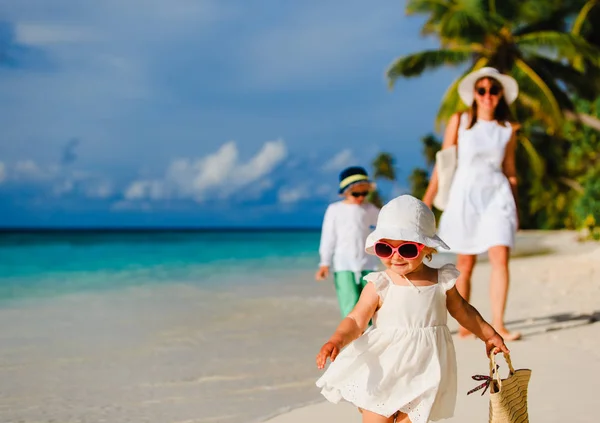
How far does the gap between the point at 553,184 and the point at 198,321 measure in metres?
32.7

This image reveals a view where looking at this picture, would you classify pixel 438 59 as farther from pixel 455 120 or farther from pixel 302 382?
pixel 302 382

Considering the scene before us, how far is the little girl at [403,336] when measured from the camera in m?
2.89

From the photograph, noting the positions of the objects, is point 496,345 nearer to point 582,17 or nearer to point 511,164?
point 511,164

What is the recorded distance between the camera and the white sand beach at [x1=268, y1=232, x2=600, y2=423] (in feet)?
13.0

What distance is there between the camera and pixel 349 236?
19.4 ft

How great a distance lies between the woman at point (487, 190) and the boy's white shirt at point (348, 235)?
54 centimetres

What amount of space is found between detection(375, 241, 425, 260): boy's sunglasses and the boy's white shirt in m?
2.90

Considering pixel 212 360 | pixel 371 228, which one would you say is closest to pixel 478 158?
pixel 371 228

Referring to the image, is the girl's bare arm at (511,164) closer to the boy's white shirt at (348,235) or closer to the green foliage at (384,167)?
the boy's white shirt at (348,235)

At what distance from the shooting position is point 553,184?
3788 centimetres

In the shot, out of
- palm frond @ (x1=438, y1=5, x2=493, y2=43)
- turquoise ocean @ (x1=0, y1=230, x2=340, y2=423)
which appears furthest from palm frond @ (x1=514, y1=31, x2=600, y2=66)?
turquoise ocean @ (x1=0, y1=230, x2=340, y2=423)

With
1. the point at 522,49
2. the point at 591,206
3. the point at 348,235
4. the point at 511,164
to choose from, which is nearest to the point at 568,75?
the point at 522,49

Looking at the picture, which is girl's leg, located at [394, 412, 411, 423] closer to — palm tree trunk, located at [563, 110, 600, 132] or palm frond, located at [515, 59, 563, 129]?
palm frond, located at [515, 59, 563, 129]

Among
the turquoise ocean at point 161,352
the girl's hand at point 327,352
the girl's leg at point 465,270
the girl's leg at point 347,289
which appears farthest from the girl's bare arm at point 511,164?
the girl's hand at point 327,352
